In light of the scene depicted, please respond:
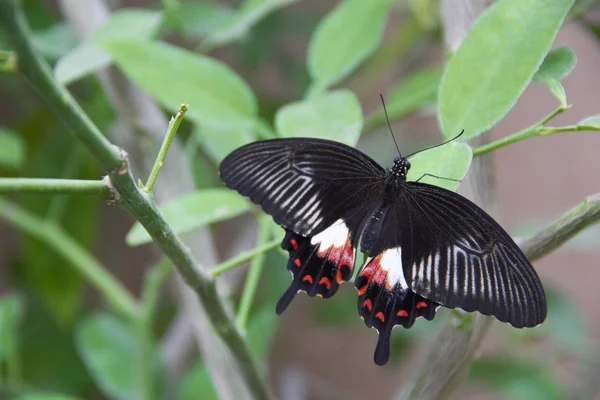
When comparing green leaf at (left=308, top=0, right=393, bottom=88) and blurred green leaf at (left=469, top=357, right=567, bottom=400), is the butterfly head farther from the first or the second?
blurred green leaf at (left=469, top=357, right=567, bottom=400)

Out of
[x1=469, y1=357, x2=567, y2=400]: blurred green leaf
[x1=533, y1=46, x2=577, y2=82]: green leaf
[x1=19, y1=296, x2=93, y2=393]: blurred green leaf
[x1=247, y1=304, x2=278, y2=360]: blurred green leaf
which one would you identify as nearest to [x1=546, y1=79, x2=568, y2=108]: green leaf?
[x1=533, y1=46, x2=577, y2=82]: green leaf

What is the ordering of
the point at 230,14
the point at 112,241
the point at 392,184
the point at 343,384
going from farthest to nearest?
1. the point at 343,384
2. the point at 112,241
3. the point at 230,14
4. the point at 392,184

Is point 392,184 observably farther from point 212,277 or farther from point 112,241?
point 112,241

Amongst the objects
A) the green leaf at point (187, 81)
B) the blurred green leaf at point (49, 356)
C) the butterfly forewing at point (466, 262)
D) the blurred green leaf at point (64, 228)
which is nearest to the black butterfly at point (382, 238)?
the butterfly forewing at point (466, 262)

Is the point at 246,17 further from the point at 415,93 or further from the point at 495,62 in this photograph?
the point at 495,62

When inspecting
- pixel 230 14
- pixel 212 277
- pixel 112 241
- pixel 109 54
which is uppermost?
pixel 112 241

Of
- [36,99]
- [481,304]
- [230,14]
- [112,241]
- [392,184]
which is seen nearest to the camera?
[481,304]

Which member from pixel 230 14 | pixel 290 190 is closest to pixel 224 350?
pixel 290 190

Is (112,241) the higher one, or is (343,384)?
(112,241)
